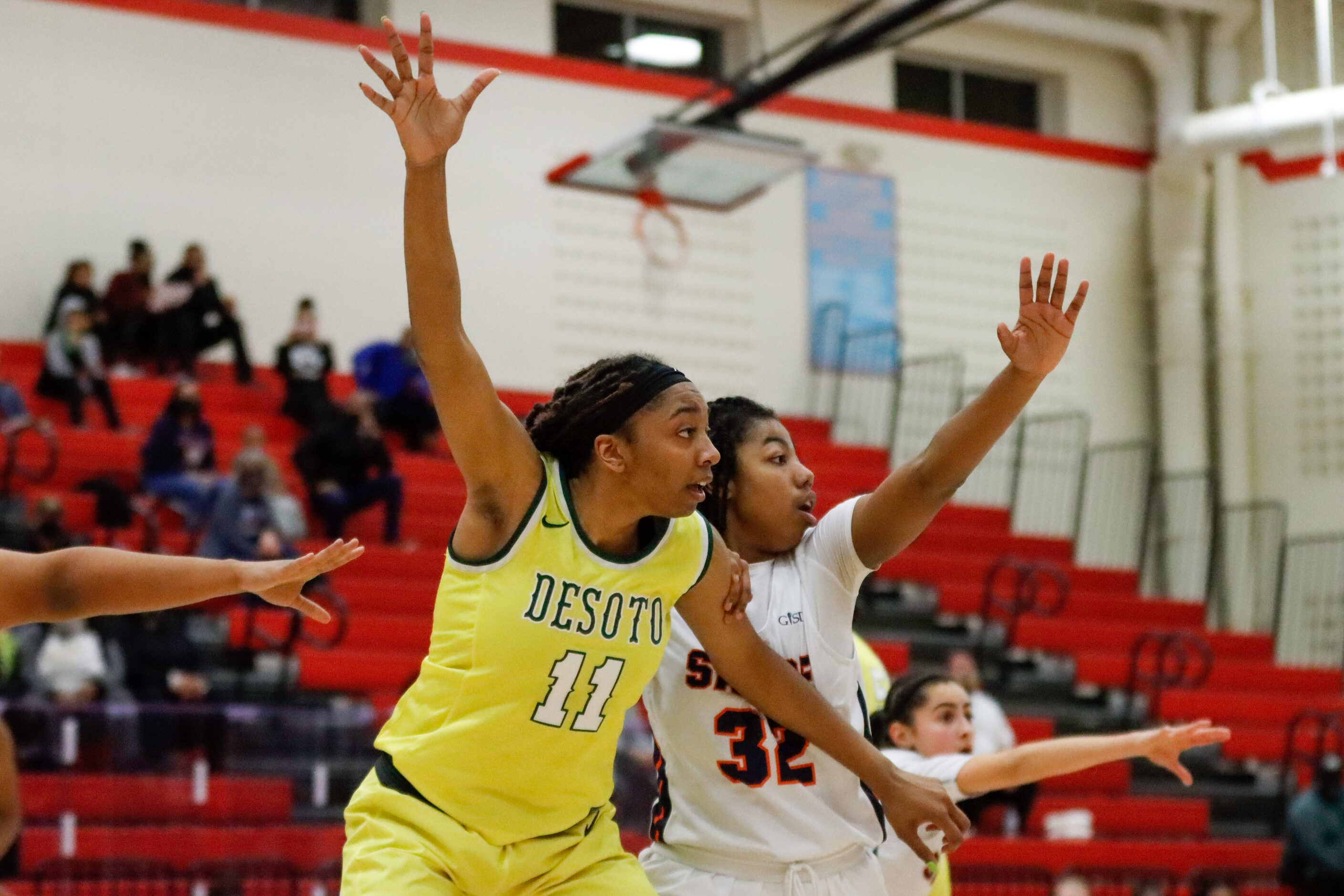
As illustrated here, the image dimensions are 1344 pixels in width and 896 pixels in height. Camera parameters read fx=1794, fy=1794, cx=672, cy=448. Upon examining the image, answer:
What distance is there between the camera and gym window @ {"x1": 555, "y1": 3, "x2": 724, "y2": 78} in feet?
57.0

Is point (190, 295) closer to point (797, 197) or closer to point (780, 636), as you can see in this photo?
point (797, 197)

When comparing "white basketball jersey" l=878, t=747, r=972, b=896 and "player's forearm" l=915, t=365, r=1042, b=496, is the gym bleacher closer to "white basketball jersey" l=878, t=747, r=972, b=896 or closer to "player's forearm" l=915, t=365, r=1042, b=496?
"white basketball jersey" l=878, t=747, r=972, b=896

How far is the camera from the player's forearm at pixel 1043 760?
4594 millimetres

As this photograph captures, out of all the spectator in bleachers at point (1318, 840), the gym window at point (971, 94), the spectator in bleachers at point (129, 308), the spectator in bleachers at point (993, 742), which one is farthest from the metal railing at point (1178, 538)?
the spectator in bleachers at point (129, 308)

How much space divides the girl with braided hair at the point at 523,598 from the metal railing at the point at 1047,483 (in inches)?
594

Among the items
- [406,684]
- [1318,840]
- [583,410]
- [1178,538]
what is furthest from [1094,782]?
[583,410]

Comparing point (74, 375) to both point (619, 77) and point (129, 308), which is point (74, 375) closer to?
point (129, 308)

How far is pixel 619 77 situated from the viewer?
17250mm

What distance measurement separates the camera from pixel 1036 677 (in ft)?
49.4

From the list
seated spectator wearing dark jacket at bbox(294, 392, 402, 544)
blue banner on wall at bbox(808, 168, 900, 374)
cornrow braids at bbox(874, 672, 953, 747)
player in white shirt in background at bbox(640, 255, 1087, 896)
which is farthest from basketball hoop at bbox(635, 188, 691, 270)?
player in white shirt in background at bbox(640, 255, 1087, 896)

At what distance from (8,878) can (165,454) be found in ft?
14.8

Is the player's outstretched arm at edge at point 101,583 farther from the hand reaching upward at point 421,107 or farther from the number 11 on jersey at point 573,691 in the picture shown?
the hand reaching upward at point 421,107

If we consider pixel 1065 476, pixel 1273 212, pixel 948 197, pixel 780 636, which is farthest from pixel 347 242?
pixel 780 636

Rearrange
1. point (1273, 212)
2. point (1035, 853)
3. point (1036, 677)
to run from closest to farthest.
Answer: point (1035, 853)
point (1036, 677)
point (1273, 212)
